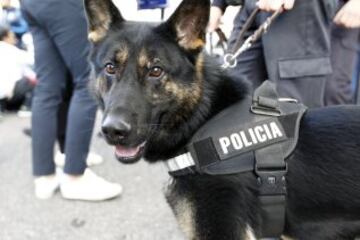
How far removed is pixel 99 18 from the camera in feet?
6.86

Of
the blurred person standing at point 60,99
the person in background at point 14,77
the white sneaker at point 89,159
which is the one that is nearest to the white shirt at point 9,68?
the person in background at point 14,77

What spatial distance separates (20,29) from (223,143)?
6199 mm

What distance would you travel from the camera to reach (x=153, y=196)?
328 cm

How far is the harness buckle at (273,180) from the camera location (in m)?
1.70

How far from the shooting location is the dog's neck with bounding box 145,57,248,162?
1.90 m

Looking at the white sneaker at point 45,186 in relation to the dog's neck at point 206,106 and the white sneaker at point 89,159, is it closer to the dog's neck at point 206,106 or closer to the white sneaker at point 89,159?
the white sneaker at point 89,159

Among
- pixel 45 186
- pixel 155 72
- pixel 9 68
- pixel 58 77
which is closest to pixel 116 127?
pixel 155 72

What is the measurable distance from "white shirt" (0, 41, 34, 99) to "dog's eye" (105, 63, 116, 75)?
3.50m

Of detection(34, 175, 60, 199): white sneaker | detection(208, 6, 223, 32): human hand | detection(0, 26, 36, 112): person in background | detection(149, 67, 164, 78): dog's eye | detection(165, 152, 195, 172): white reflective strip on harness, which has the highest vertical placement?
detection(149, 67, 164, 78): dog's eye

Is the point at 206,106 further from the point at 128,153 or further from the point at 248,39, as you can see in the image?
the point at 248,39

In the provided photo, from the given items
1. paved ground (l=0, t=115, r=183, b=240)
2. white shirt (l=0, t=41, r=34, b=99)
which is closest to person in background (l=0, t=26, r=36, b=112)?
white shirt (l=0, t=41, r=34, b=99)

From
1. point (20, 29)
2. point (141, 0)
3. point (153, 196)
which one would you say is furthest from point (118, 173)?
point (20, 29)

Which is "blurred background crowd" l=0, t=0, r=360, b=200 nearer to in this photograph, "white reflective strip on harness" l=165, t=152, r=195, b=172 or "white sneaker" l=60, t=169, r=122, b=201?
"white sneaker" l=60, t=169, r=122, b=201

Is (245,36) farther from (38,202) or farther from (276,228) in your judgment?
(38,202)
